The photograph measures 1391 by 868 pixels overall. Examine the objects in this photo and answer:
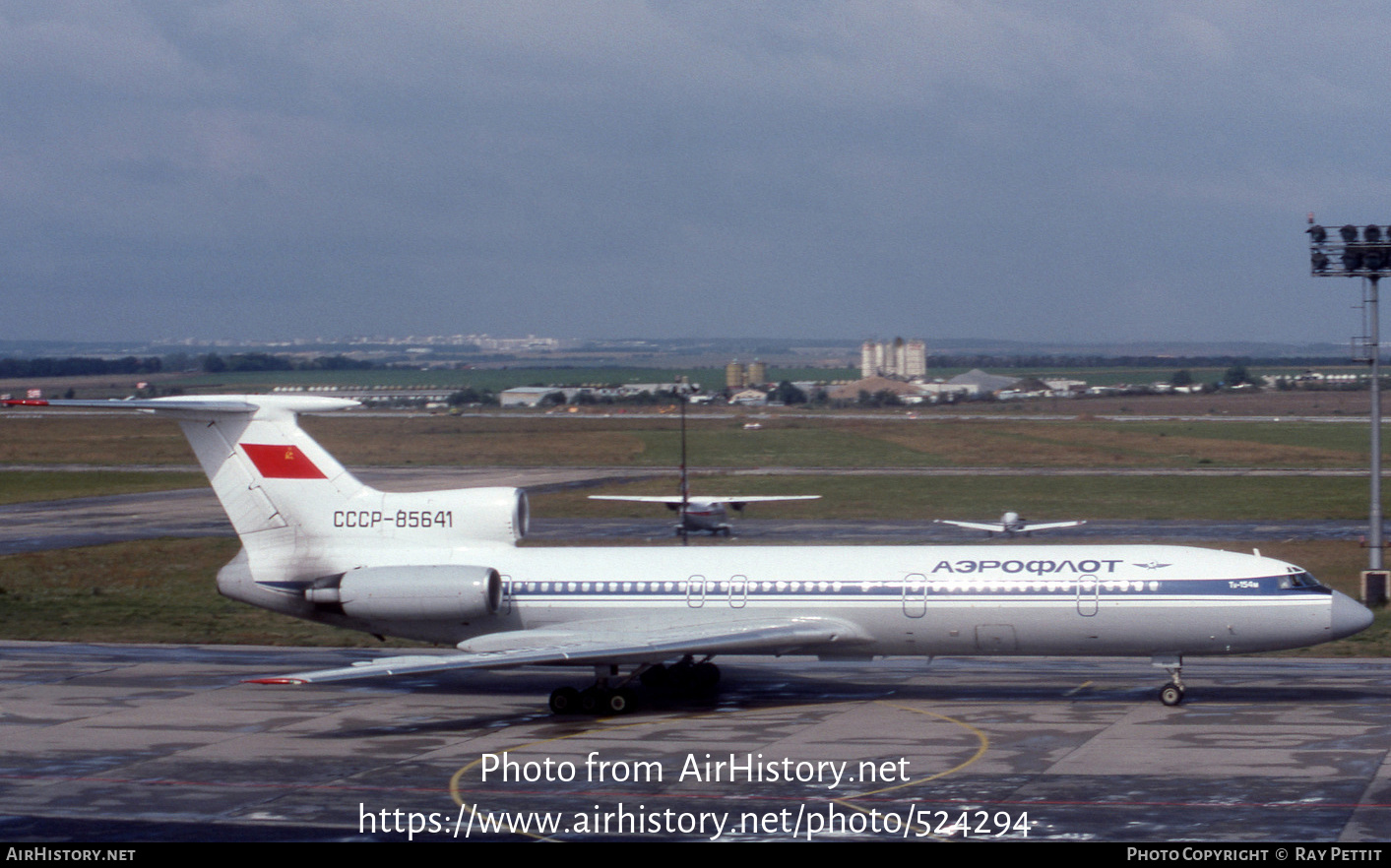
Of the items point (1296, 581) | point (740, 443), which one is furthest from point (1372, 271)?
point (740, 443)

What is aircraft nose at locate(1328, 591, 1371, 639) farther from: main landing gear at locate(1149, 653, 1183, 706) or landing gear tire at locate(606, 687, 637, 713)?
landing gear tire at locate(606, 687, 637, 713)

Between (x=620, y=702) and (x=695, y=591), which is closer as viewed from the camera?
(x=620, y=702)

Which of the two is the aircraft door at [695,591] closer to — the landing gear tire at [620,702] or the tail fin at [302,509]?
the landing gear tire at [620,702]

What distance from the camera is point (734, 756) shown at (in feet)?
77.0

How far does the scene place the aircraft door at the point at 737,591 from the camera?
2908 centimetres

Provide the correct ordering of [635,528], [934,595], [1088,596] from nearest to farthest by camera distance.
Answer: [1088,596] < [934,595] < [635,528]

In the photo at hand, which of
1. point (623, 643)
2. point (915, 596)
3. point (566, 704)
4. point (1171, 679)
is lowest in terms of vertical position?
point (566, 704)

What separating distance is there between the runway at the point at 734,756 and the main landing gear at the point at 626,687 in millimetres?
604

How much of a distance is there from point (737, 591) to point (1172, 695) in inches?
361

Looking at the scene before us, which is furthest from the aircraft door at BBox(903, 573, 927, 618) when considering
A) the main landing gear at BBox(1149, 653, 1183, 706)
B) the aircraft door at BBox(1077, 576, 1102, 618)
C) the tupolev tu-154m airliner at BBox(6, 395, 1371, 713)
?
the main landing gear at BBox(1149, 653, 1183, 706)

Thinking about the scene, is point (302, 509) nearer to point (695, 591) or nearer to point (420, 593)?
point (420, 593)

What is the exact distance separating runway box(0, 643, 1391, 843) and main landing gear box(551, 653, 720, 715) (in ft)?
1.98

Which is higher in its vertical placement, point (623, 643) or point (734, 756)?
point (623, 643)

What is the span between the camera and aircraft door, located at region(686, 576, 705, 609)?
29.3m
